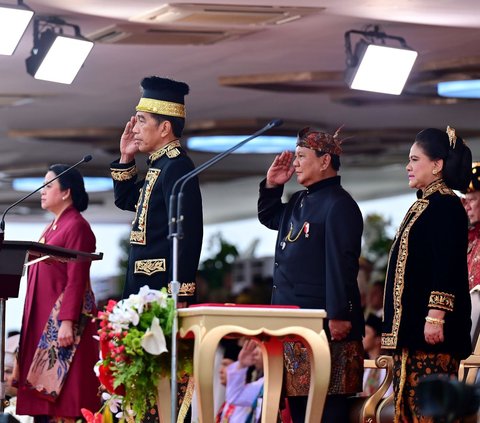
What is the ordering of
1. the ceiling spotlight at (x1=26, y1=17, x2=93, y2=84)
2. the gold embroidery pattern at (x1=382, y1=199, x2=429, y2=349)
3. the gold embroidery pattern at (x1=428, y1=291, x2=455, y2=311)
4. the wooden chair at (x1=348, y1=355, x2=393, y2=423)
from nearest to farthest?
the gold embroidery pattern at (x1=428, y1=291, x2=455, y2=311), the gold embroidery pattern at (x1=382, y1=199, x2=429, y2=349), the wooden chair at (x1=348, y1=355, x2=393, y2=423), the ceiling spotlight at (x1=26, y1=17, x2=93, y2=84)

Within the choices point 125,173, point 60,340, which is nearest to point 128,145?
point 125,173

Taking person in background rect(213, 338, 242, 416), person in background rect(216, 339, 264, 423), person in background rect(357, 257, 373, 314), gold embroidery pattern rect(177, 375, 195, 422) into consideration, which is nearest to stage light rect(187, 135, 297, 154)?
person in background rect(357, 257, 373, 314)

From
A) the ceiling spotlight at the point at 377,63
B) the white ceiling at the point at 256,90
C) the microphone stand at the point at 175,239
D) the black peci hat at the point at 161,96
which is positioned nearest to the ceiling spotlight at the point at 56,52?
the white ceiling at the point at 256,90

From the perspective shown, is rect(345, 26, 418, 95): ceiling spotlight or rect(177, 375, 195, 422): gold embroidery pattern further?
rect(345, 26, 418, 95): ceiling spotlight

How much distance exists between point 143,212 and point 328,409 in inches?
42.3

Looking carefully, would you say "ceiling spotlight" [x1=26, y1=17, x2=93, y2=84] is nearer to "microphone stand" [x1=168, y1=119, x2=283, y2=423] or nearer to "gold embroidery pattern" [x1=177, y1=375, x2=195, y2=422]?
"gold embroidery pattern" [x1=177, y1=375, x2=195, y2=422]

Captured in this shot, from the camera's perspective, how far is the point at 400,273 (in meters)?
5.01

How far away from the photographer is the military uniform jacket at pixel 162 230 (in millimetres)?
5109

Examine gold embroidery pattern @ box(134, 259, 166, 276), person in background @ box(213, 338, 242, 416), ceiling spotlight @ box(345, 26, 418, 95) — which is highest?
ceiling spotlight @ box(345, 26, 418, 95)

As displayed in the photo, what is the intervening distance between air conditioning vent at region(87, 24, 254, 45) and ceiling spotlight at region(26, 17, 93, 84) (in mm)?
269

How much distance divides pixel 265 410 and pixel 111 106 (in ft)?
18.6

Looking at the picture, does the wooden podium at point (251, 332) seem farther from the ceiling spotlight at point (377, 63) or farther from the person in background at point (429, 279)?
the ceiling spotlight at point (377, 63)

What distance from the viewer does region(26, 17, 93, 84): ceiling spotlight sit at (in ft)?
23.7

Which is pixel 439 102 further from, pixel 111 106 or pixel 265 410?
pixel 265 410
